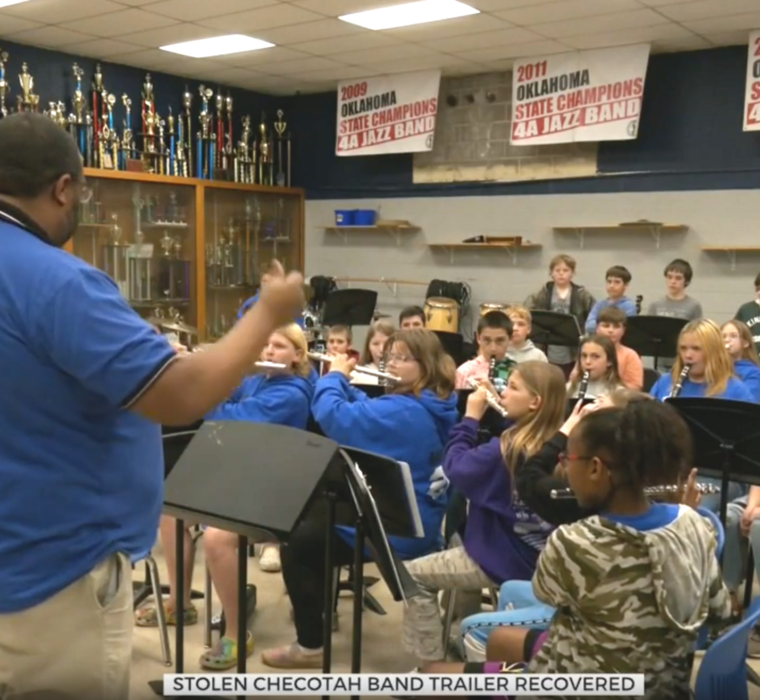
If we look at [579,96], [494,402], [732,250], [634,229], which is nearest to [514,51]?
[579,96]

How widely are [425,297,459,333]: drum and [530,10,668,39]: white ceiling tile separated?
1989mm

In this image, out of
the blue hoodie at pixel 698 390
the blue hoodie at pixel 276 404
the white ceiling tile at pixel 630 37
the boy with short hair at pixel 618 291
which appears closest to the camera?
the blue hoodie at pixel 276 404

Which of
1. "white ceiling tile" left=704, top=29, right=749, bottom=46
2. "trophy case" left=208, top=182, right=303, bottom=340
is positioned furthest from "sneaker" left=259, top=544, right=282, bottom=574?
"white ceiling tile" left=704, top=29, right=749, bottom=46

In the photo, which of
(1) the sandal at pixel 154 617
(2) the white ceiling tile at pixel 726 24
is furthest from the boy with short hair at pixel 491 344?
(2) the white ceiling tile at pixel 726 24

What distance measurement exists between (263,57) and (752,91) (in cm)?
354

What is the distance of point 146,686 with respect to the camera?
8.97 ft

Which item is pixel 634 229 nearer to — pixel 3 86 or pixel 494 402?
pixel 494 402

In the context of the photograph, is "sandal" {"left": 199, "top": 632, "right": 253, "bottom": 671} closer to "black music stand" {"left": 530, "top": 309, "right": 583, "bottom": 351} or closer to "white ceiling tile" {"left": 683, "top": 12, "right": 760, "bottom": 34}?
"black music stand" {"left": 530, "top": 309, "right": 583, "bottom": 351}

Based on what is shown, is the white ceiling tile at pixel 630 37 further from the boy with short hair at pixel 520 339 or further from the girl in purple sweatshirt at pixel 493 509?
the girl in purple sweatshirt at pixel 493 509

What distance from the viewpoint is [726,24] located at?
5.43 meters

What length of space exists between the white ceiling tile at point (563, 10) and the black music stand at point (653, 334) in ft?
6.02

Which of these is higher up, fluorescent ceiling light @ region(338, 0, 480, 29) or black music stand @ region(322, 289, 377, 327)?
fluorescent ceiling light @ region(338, 0, 480, 29)

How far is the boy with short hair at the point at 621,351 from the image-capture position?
13.9ft

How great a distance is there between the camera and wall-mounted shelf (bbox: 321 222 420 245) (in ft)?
25.0
